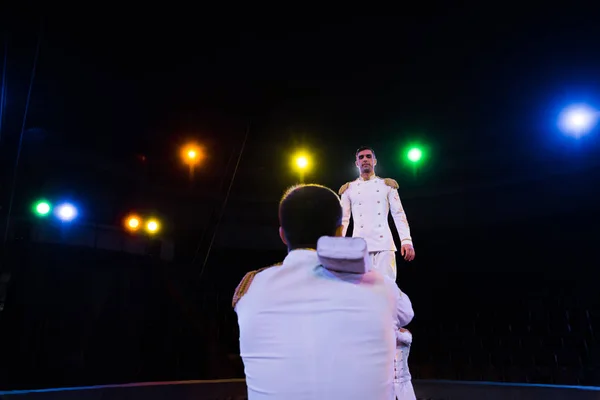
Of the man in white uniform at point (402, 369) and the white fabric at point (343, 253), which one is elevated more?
the white fabric at point (343, 253)

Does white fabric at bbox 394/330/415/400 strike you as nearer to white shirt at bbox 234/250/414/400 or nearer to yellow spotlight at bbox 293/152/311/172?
white shirt at bbox 234/250/414/400

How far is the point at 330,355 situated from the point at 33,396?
3.83 metres

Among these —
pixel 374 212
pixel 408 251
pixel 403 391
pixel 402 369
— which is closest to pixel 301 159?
pixel 374 212

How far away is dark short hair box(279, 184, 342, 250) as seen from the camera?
1.42m

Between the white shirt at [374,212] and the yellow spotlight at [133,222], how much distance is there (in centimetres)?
830

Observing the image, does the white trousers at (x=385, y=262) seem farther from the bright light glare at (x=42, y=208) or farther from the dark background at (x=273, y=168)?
the bright light glare at (x=42, y=208)

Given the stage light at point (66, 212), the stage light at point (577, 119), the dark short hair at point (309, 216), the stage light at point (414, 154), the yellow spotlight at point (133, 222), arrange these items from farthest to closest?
the yellow spotlight at point (133, 222), the stage light at point (66, 212), the stage light at point (414, 154), the stage light at point (577, 119), the dark short hair at point (309, 216)

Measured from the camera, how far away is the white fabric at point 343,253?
122cm

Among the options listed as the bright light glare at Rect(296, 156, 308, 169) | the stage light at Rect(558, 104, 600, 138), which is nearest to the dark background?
the stage light at Rect(558, 104, 600, 138)

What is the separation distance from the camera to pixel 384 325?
1.29 m

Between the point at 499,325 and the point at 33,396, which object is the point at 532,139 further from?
the point at 33,396

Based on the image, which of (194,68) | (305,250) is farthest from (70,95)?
(305,250)

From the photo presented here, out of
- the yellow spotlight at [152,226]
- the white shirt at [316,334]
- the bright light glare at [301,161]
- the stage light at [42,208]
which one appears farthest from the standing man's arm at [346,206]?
the yellow spotlight at [152,226]

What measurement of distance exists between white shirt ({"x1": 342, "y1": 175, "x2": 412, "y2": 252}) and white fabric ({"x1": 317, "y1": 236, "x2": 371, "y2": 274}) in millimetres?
2439
